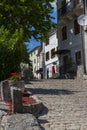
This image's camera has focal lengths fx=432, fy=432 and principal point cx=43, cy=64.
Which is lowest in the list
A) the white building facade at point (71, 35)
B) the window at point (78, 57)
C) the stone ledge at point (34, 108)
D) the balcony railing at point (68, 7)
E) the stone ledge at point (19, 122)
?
the stone ledge at point (19, 122)

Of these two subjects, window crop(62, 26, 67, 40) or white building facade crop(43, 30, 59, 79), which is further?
white building facade crop(43, 30, 59, 79)

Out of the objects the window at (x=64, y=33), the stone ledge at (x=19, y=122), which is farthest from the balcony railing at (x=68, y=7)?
the stone ledge at (x=19, y=122)

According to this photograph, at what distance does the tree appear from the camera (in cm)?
3234

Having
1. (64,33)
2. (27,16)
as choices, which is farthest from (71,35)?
(27,16)

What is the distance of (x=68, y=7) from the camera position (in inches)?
1588

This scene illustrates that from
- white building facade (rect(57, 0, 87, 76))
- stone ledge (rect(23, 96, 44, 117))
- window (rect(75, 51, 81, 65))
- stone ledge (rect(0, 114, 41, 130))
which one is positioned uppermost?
white building facade (rect(57, 0, 87, 76))

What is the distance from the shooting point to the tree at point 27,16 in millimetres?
32344

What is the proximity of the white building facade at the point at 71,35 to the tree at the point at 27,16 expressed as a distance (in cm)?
322

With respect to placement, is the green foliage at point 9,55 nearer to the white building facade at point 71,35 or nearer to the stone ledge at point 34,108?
the stone ledge at point 34,108

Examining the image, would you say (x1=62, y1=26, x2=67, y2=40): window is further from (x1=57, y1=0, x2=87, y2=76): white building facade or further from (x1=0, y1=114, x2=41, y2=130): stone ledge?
(x1=0, y1=114, x2=41, y2=130): stone ledge

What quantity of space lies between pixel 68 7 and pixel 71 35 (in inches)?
106

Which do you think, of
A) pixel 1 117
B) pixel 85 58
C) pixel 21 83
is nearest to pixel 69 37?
pixel 85 58

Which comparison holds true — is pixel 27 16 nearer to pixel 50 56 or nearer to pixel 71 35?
pixel 71 35

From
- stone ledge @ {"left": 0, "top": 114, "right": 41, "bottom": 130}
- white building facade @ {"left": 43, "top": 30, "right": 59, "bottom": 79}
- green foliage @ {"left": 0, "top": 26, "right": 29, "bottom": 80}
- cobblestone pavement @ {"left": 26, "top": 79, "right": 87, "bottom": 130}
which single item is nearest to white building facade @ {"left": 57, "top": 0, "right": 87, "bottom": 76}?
white building facade @ {"left": 43, "top": 30, "right": 59, "bottom": 79}
